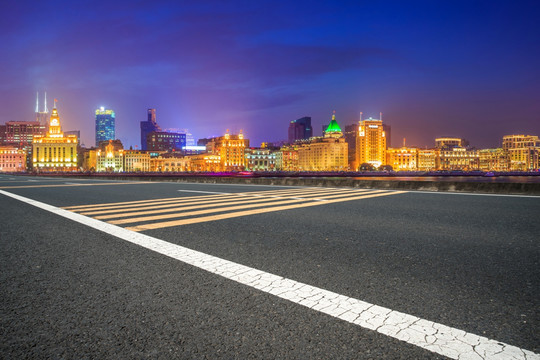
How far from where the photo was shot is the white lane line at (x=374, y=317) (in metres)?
1.91

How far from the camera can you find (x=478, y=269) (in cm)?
344

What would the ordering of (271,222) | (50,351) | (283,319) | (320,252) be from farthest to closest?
(271,222), (320,252), (283,319), (50,351)

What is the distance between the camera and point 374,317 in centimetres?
232

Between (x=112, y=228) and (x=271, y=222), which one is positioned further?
(x=271, y=222)

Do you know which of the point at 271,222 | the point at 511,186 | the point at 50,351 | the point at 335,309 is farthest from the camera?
the point at 511,186

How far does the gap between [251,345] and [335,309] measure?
740mm

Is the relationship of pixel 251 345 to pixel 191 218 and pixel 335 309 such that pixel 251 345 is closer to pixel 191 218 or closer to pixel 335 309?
pixel 335 309

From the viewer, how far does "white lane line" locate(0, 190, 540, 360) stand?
6.25 feet

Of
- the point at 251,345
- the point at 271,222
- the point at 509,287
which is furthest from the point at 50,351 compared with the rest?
the point at 271,222

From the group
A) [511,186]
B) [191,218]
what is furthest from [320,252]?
[511,186]

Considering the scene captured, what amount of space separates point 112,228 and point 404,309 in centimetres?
501

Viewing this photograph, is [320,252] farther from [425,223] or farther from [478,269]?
[425,223]

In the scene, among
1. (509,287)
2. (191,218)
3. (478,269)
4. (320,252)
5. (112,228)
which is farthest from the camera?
(191,218)

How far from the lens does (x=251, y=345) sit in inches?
78.1
